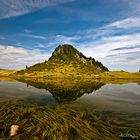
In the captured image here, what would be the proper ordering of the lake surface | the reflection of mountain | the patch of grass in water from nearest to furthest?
1. the patch of grass in water
2. the lake surface
3. the reflection of mountain

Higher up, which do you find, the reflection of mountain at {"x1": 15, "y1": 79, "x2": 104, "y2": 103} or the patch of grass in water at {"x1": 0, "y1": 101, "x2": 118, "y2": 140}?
the reflection of mountain at {"x1": 15, "y1": 79, "x2": 104, "y2": 103}

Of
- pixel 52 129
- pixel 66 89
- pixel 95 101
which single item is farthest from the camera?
pixel 66 89

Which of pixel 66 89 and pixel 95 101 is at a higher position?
pixel 66 89

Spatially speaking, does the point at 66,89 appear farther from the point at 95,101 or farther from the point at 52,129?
the point at 52,129

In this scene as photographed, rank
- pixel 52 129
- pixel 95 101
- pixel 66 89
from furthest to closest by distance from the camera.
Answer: pixel 66 89
pixel 95 101
pixel 52 129

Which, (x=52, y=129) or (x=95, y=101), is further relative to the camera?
(x=95, y=101)

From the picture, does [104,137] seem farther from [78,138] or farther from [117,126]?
[117,126]

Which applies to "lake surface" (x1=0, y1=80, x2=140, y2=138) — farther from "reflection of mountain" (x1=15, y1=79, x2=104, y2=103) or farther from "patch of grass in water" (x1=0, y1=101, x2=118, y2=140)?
"patch of grass in water" (x1=0, y1=101, x2=118, y2=140)

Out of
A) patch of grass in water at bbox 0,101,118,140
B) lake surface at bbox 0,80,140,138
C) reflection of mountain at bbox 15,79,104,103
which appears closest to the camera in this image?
patch of grass in water at bbox 0,101,118,140

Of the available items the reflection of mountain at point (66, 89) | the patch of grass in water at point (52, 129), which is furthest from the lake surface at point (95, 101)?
the patch of grass in water at point (52, 129)

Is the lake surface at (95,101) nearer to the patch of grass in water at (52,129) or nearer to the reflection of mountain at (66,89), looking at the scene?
the reflection of mountain at (66,89)

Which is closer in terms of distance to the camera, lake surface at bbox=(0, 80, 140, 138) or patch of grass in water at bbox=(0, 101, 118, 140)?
patch of grass in water at bbox=(0, 101, 118, 140)

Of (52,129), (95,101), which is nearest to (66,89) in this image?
(95,101)

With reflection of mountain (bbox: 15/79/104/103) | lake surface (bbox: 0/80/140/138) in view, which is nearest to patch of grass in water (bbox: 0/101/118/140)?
lake surface (bbox: 0/80/140/138)
